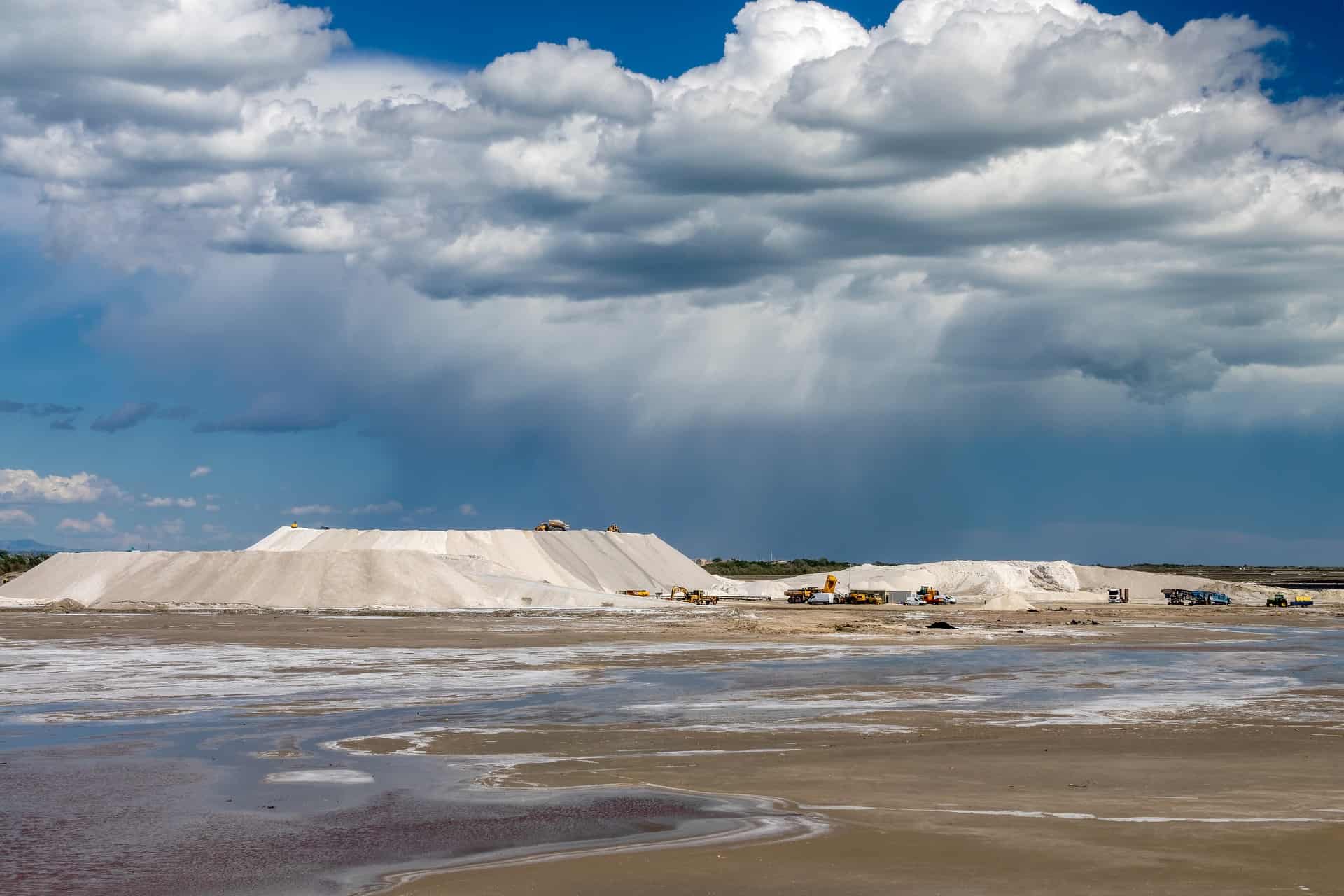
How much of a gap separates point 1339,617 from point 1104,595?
123ft

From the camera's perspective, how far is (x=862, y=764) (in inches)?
696

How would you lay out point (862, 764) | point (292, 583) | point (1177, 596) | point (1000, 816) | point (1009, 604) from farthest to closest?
point (1177, 596) → point (1009, 604) → point (292, 583) → point (862, 764) → point (1000, 816)

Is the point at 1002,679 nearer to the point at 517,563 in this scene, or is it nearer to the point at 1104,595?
the point at 517,563

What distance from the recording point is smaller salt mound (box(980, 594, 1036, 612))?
91188 mm

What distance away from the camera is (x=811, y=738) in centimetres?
2078

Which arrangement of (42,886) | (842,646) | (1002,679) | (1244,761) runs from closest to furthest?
1. (42,886)
2. (1244,761)
3. (1002,679)
4. (842,646)

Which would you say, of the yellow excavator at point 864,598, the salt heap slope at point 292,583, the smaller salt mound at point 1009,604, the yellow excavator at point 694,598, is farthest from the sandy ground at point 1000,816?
the yellow excavator at point 864,598

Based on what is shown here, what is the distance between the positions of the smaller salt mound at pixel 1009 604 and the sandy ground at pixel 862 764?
157 ft

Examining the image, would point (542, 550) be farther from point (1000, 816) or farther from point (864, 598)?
point (1000, 816)

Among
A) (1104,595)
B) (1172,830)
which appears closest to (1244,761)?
(1172,830)

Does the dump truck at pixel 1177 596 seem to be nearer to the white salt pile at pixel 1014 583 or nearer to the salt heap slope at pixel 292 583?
the white salt pile at pixel 1014 583

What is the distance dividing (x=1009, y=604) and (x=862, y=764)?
258 ft

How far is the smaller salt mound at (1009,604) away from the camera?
9119cm

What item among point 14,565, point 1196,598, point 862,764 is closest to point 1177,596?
point 1196,598
